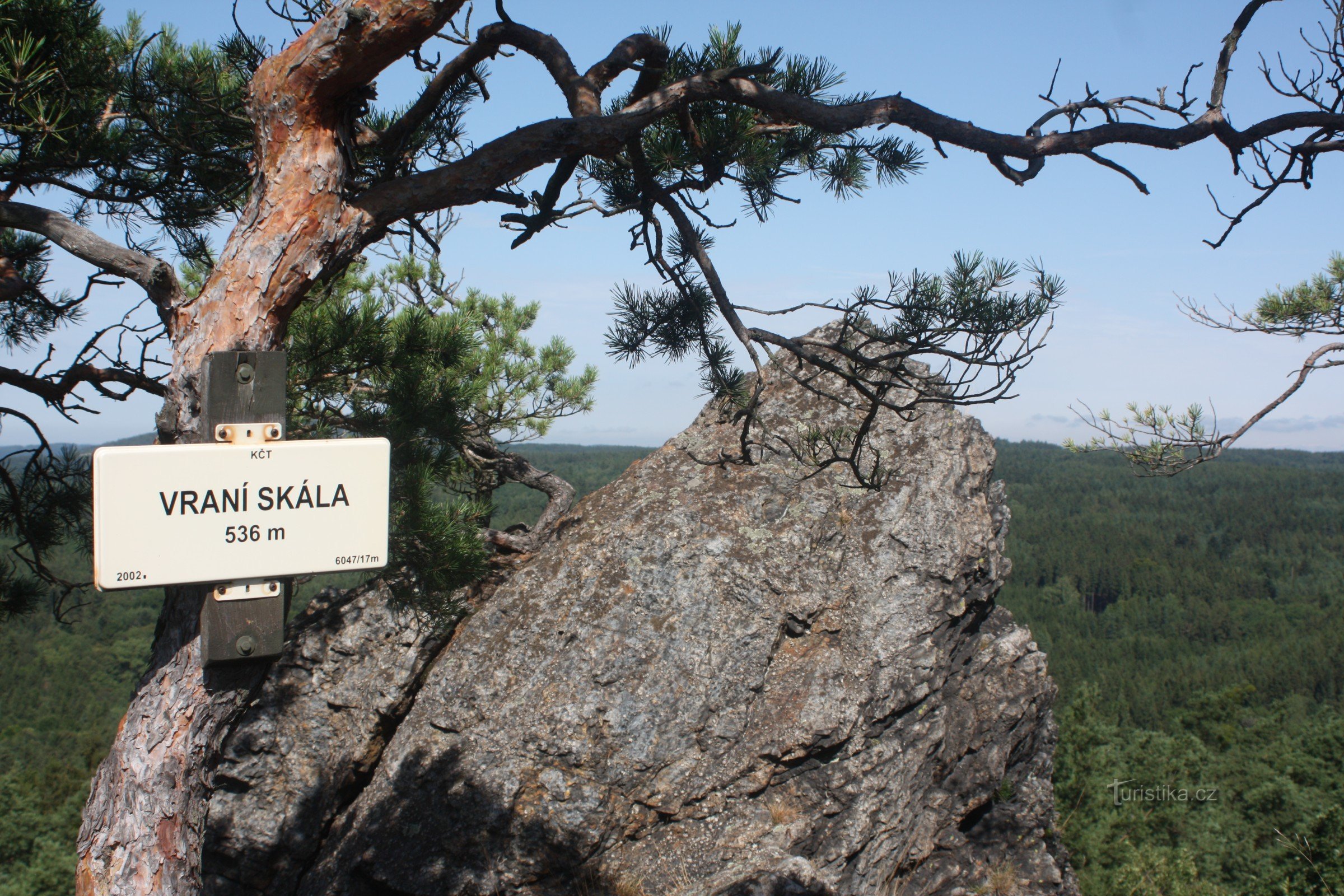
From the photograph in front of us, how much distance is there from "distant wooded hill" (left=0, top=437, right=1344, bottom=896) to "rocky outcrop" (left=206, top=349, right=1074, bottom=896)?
2.47m

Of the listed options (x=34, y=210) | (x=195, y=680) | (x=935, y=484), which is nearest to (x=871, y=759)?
(x=935, y=484)

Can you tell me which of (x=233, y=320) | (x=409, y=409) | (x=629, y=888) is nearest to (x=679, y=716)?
(x=629, y=888)

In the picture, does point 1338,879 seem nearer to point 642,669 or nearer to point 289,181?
point 642,669

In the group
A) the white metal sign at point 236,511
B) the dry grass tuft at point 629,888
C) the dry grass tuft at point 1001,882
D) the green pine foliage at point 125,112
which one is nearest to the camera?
the white metal sign at point 236,511

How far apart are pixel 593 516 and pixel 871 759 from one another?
2386 mm

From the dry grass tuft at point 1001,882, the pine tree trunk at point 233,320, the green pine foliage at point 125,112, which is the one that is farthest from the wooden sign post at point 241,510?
the dry grass tuft at point 1001,882

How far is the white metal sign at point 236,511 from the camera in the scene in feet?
4.65

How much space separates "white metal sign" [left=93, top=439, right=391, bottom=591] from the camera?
1416 mm

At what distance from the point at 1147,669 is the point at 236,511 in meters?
67.6

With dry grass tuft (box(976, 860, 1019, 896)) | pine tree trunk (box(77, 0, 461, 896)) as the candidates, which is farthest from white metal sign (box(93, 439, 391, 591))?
dry grass tuft (box(976, 860, 1019, 896))

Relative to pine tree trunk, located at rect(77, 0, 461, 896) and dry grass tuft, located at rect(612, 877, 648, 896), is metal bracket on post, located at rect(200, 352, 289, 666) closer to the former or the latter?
pine tree trunk, located at rect(77, 0, 461, 896)

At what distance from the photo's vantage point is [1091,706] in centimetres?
2525

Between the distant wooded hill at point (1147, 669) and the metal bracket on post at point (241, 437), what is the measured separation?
59.8 inches

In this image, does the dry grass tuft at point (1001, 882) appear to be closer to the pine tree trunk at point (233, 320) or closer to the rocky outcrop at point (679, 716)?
the rocky outcrop at point (679, 716)
